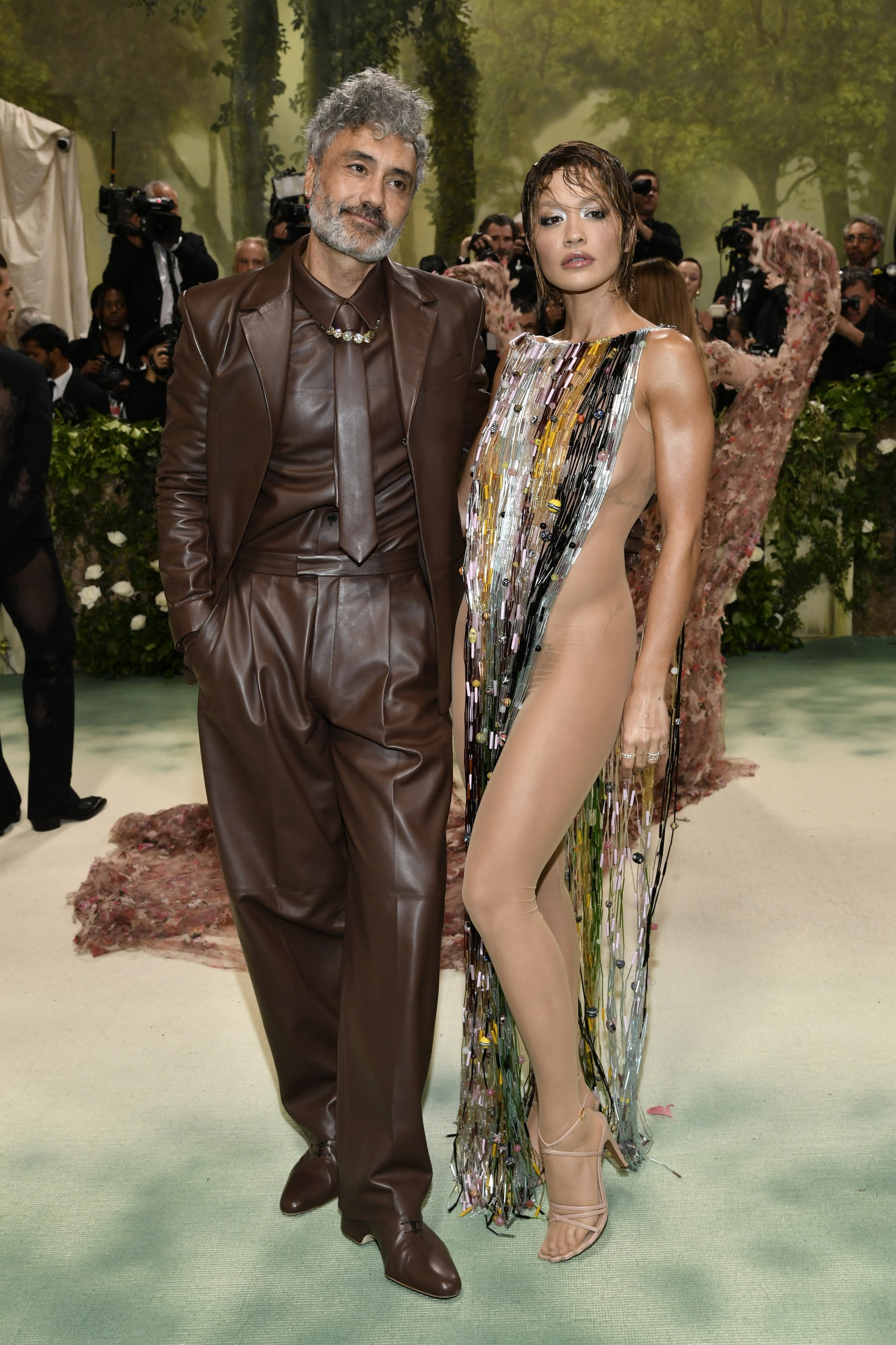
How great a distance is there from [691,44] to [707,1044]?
36.8 ft

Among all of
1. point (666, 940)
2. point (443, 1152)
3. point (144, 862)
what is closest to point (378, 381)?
point (443, 1152)

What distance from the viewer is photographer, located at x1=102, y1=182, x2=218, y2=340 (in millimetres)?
7234

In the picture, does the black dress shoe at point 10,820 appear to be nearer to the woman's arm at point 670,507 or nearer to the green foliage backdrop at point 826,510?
the woman's arm at point 670,507

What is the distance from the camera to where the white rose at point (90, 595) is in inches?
244

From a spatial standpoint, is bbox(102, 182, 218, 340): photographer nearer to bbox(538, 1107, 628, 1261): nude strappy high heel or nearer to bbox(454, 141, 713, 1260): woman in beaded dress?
bbox(454, 141, 713, 1260): woman in beaded dress

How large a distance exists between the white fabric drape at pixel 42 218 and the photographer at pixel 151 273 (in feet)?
11.2

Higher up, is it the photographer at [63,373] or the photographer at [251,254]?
the photographer at [251,254]

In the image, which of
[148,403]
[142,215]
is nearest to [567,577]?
[148,403]

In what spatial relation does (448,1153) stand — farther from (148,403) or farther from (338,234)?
(148,403)

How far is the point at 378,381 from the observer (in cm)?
210

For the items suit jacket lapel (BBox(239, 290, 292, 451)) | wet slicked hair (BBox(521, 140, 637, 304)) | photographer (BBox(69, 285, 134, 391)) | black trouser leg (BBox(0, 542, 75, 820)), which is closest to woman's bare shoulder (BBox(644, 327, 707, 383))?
wet slicked hair (BBox(521, 140, 637, 304))

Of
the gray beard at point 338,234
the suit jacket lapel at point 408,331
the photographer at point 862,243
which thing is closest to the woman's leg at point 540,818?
the suit jacket lapel at point 408,331

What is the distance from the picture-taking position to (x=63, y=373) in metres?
7.05

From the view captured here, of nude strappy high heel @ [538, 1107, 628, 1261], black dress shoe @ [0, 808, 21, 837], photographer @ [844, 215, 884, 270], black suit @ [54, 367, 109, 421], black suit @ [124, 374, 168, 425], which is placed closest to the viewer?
nude strappy high heel @ [538, 1107, 628, 1261]
